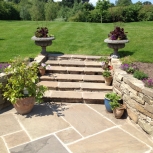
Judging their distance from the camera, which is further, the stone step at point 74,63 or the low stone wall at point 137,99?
the stone step at point 74,63

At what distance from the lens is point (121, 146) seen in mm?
3193

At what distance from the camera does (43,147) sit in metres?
3.14

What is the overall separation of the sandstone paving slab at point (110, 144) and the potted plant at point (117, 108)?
578mm

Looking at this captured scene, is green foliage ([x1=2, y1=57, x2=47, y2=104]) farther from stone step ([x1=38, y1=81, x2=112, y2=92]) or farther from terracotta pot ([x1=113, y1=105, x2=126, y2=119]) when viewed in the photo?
terracotta pot ([x1=113, y1=105, x2=126, y2=119])

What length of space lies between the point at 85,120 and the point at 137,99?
1190mm

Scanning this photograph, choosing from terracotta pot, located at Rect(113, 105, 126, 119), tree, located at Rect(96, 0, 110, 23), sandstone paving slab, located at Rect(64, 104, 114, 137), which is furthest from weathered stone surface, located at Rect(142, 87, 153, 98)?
tree, located at Rect(96, 0, 110, 23)

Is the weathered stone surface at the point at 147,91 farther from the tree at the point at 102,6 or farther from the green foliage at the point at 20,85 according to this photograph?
the tree at the point at 102,6

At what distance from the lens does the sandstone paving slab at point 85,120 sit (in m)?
3.66

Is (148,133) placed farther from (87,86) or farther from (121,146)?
(87,86)

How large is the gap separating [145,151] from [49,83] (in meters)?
3.21

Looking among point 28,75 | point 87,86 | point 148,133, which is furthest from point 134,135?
point 28,75

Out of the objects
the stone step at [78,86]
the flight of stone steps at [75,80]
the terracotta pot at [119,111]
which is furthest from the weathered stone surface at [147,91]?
the stone step at [78,86]

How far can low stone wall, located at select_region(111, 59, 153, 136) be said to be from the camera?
345 cm

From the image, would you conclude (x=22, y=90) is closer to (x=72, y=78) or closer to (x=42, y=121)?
(x=42, y=121)
